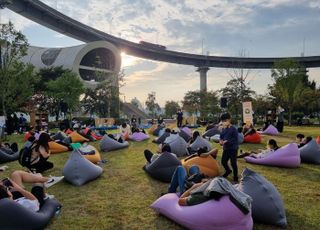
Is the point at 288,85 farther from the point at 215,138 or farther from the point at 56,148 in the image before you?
the point at 56,148

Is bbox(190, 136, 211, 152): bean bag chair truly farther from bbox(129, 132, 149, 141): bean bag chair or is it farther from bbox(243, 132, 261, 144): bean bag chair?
bbox(129, 132, 149, 141): bean bag chair

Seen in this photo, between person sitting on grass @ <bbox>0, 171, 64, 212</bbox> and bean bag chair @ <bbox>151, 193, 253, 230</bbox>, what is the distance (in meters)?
2.38

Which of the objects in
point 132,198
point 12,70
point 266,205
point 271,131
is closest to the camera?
point 266,205

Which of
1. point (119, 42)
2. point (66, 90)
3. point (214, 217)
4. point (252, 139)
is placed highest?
point (119, 42)

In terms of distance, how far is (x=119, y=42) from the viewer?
69562 millimetres

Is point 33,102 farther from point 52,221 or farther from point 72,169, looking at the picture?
point 52,221

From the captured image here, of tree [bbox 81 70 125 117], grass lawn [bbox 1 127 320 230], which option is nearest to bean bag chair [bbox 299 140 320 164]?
grass lawn [bbox 1 127 320 230]

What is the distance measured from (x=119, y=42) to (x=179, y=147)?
60.3m

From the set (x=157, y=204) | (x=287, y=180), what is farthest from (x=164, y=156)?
(x=287, y=180)

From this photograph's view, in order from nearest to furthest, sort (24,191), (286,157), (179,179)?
1. (24,191)
2. (179,179)
3. (286,157)

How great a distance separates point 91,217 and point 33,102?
33462 millimetres

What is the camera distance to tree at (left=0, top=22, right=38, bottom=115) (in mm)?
21059

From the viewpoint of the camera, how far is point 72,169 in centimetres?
835

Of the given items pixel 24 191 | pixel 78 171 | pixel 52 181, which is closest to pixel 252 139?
pixel 78 171
